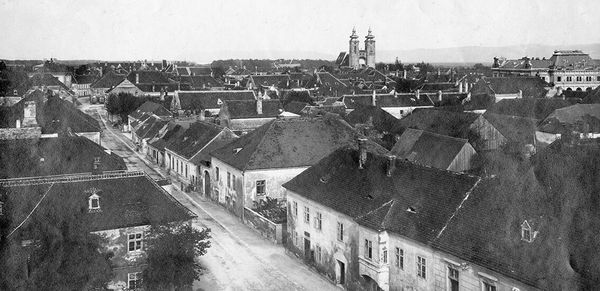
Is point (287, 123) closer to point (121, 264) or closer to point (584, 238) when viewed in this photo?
point (121, 264)

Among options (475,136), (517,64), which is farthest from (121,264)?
(517,64)

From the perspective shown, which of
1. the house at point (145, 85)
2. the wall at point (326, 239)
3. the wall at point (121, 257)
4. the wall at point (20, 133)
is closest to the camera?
the wall at point (121, 257)

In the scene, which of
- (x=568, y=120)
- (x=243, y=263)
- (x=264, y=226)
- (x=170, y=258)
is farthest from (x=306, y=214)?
(x=568, y=120)

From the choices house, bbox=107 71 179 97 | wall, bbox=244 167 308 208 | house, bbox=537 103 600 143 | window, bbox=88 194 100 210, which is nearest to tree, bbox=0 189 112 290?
window, bbox=88 194 100 210

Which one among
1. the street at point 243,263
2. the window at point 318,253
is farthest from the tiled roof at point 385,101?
the window at point 318,253

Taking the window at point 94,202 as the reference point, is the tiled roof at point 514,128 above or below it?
above

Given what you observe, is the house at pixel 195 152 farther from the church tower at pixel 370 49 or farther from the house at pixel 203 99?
the church tower at pixel 370 49
